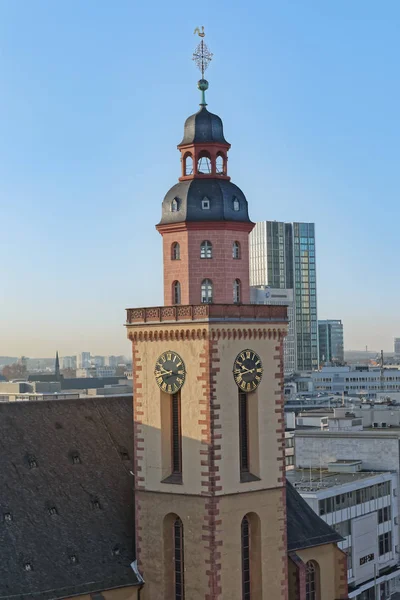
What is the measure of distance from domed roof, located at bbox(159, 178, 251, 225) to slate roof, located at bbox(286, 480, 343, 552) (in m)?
17.3

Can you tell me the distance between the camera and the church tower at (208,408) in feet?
180

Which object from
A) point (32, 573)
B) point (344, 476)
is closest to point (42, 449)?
point (32, 573)

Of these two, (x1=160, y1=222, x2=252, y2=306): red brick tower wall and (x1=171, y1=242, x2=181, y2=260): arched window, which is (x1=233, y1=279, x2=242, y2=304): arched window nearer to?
(x1=160, y1=222, x2=252, y2=306): red brick tower wall

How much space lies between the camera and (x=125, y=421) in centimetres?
6325

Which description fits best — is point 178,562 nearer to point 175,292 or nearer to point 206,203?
point 175,292

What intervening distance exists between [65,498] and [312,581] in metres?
15.8

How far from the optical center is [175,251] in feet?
189

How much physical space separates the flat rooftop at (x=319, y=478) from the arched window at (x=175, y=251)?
3542 cm

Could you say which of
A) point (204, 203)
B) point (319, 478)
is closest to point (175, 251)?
point (204, 203)

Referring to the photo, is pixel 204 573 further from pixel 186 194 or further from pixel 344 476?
pixel 344 476

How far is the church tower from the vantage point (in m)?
54.9

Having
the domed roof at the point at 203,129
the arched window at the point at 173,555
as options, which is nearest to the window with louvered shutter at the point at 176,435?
the arched window at the point at 173,555

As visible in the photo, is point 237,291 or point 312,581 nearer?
point 237,291

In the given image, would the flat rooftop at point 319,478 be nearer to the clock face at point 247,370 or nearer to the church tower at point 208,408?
the church tower at point 208,408
